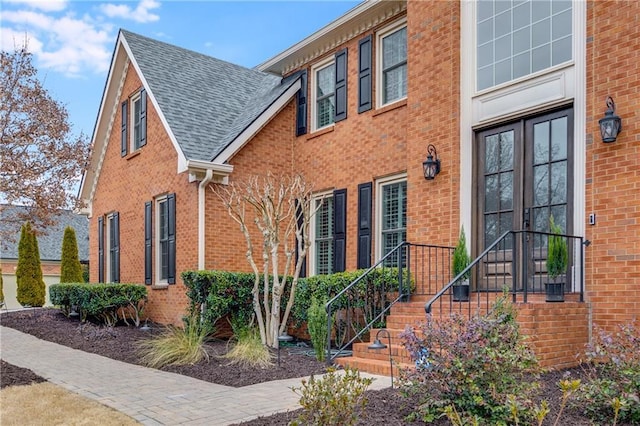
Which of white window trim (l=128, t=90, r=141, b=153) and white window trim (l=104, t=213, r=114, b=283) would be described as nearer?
white window trim (l=128, t=90, r=141, b=153)

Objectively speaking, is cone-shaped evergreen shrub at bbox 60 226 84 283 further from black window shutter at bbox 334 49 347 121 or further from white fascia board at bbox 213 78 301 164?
black window shutter at bbox 334 49 347 121

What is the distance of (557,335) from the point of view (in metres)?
6.46

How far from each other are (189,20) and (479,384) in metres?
8.67

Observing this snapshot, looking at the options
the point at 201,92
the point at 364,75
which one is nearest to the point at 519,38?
the point at 364,75

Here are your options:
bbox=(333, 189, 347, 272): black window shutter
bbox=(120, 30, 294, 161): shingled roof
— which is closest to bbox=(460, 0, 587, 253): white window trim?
bbox=(333, 189, 347, 272): black window shutter

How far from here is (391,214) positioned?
10125 millimetres

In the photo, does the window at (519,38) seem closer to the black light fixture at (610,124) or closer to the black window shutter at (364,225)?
Answer: the black light fixture at (610,124)

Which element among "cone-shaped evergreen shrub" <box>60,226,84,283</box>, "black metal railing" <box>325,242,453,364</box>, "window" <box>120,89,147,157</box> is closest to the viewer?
"black metal railing" <box>325,242,453,364</box>

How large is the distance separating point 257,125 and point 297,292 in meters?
4.02

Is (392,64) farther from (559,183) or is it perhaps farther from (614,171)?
(614,171)

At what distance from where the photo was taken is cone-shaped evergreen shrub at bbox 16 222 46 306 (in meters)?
22.0

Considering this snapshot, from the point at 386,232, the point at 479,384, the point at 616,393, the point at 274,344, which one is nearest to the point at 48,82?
the point at 274,344

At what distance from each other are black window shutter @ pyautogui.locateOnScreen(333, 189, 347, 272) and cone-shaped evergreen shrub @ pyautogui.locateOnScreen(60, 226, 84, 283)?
1316 centimetres

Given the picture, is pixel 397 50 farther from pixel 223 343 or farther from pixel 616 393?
pixel 616 393
